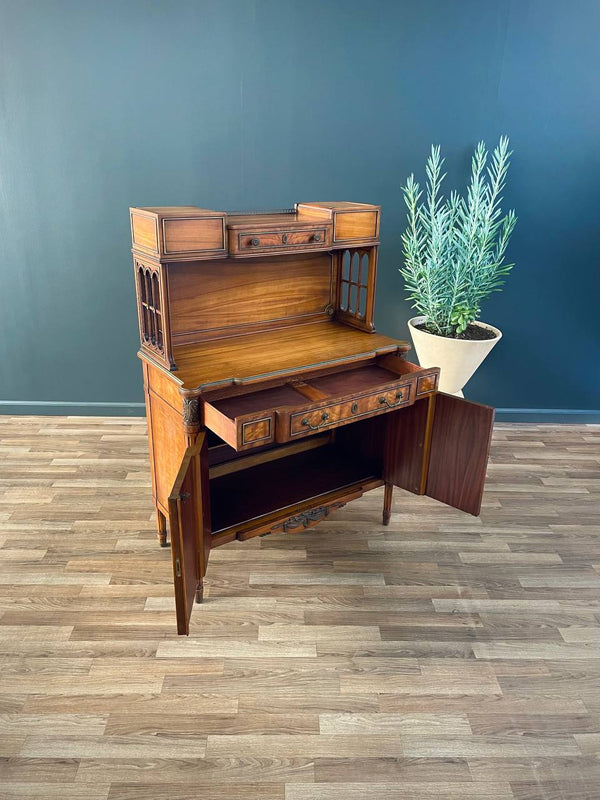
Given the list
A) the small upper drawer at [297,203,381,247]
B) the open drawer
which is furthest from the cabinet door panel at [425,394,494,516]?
the small upper drawer at [297,203,381,247]

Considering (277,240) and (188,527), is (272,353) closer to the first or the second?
(277,240)

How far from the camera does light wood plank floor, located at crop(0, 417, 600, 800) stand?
4.71ft

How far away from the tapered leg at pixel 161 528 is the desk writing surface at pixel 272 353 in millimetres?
626

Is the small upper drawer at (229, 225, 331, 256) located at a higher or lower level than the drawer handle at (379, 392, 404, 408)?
higher

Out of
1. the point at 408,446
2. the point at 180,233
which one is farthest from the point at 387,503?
the point at 180,233

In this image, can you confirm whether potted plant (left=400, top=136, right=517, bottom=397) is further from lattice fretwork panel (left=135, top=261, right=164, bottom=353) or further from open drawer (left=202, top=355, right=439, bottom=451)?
lattice fretwork panel (left=135, top=261, right=164, bottom=353)

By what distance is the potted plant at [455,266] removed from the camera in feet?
8.55

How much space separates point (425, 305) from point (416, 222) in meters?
0.45

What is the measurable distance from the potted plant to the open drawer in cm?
70

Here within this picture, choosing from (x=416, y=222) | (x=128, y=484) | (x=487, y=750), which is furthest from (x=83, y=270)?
(x=487, y=750)

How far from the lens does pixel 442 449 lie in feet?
6.88

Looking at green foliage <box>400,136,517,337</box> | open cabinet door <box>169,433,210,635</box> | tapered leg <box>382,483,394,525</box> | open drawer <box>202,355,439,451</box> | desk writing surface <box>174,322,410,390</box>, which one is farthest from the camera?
green foliage <box>400,136,517,337</box>

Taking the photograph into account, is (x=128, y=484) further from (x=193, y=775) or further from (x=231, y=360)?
(x=193, y=775)

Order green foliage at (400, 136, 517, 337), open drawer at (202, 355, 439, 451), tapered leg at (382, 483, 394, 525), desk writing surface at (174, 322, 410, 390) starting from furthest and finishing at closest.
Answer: green foliage at (400, 136, 517, 337)
tapered leg at (382, 483, 394, 525)
desk writing surface at (174, 322, 410, 390)
open drawer at (202, 355, 439, 451)
